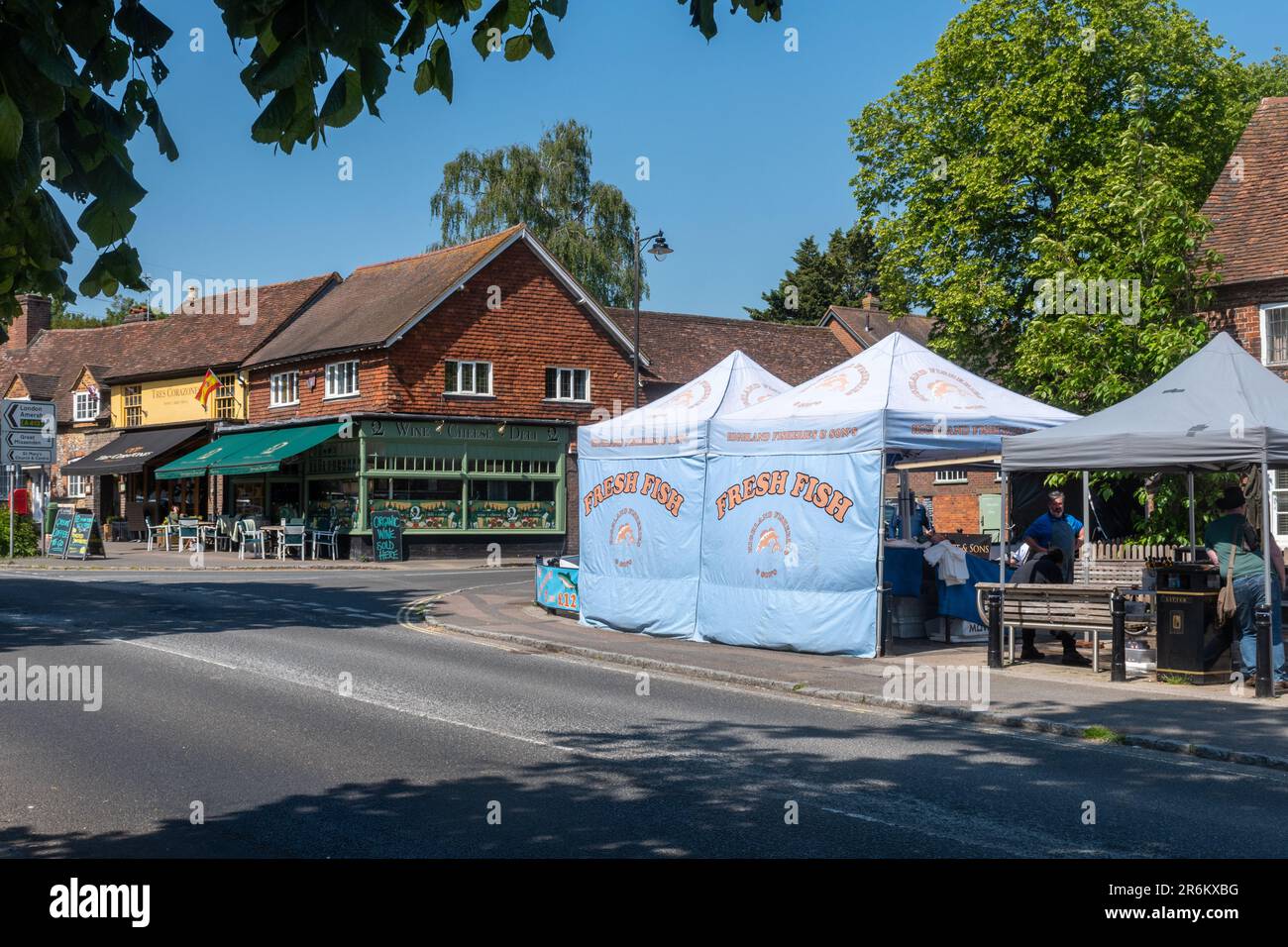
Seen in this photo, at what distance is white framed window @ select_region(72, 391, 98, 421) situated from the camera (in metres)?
48.6

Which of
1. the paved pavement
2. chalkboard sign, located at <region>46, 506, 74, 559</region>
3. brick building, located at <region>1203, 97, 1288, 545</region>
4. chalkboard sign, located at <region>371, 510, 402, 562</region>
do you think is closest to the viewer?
the paved pavement

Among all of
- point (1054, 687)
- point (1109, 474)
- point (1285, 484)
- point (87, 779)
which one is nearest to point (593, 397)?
point (1109, 474)

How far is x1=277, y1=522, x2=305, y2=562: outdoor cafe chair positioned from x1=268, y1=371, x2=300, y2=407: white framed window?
18.7ft

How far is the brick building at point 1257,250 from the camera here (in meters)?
26.7

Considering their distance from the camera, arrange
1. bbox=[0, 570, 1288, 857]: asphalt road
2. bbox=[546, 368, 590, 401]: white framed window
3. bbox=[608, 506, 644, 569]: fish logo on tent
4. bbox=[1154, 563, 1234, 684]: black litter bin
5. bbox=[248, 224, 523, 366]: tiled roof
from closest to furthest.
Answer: bbox=[0, 570, 1288, 857]: asphalt road < bbox=[1154, 563, 1234, 684]: black litter bin < bbox=[608, 506, 644, 569]: fish logo on tent < bbox=[248, 224, 523, 366]: tiled roof < bbox=[546, 368, 590, 401]: white framed window

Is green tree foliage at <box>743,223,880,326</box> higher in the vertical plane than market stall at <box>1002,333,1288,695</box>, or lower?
higher

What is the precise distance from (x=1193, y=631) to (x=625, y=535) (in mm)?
7852

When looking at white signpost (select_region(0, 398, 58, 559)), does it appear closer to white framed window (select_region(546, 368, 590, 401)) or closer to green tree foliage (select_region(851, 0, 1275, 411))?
white framed window (select_region(546, 368, 590, 401))

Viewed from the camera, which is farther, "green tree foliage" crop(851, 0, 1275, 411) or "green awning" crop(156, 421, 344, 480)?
"green awning" crop(156, 421, 344, 480)

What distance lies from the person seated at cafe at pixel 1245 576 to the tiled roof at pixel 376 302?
1058 inches

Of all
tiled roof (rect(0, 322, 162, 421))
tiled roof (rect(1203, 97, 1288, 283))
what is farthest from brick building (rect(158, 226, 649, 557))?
tiled roof (rect(1203, 97, 1288, 283))

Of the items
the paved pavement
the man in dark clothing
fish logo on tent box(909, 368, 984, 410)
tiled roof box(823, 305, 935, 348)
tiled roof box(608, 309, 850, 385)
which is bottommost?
the paved pavement

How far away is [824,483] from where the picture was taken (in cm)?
1527

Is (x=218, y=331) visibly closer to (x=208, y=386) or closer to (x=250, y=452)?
(x=208, y=386)
